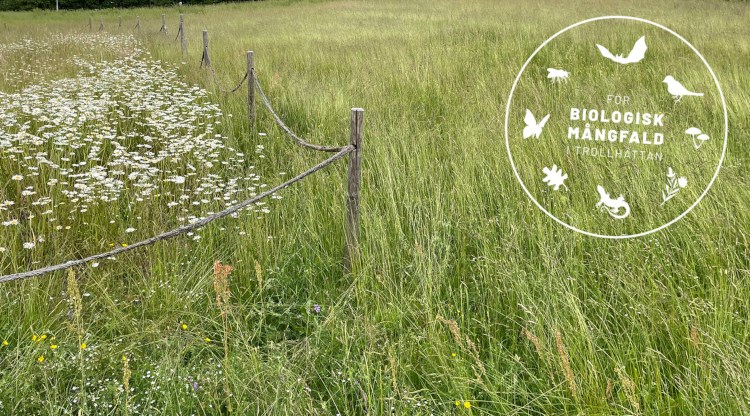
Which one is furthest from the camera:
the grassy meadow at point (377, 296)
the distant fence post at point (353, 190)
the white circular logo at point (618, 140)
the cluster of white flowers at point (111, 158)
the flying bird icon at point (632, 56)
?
the flying bird icon at point (632, 56)

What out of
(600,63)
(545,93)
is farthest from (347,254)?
(600,63)

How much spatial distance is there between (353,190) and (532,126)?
2.23 m

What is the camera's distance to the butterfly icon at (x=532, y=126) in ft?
14.6

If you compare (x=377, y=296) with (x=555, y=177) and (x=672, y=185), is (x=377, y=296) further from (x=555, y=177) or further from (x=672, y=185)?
(x=672, y=185)

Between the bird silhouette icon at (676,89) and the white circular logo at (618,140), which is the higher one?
the bird silhouette icon at (676,89)

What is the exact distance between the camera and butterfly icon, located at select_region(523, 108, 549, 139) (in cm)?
445

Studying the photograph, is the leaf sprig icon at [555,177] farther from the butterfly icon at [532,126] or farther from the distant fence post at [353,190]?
the distant fence post at [353,190]

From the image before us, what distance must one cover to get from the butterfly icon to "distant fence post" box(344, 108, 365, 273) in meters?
1.87

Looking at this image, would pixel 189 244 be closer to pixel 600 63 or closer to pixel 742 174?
pixel 742 174

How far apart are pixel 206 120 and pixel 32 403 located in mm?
4166

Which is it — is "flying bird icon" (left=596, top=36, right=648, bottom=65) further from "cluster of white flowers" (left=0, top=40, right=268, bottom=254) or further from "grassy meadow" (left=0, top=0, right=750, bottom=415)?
"cluster of white flowers" (left=0, top=40, right=268, bottom=254)

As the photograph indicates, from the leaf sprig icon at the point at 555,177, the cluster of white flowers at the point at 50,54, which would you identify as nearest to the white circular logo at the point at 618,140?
the leaf sprig icon at the point at 555,177

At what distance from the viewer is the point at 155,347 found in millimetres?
2453

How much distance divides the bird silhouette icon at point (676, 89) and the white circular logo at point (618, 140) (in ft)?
0.03
